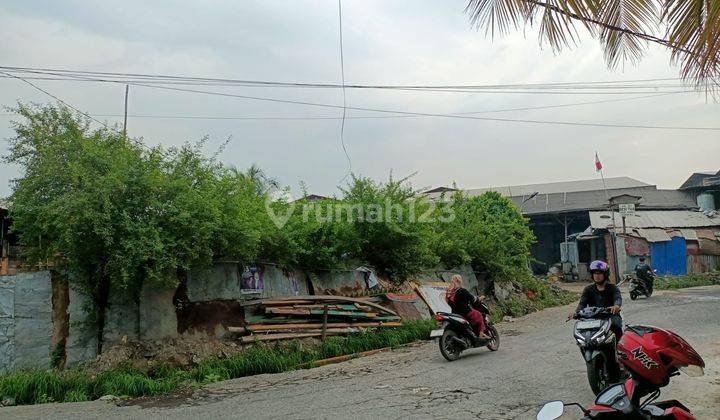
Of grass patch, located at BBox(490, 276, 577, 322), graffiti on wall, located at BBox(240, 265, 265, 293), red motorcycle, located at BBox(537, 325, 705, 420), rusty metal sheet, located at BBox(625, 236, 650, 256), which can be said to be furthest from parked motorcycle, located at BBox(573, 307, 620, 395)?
rusty metal sheet, located at BBox(625, 236, 650, 256)

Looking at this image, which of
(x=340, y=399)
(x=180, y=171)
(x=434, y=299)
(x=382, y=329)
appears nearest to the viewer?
(x=340, y=399)

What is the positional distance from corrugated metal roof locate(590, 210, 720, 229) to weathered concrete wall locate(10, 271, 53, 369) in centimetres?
2474

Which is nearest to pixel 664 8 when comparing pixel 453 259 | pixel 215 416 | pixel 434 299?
pixel 215 416

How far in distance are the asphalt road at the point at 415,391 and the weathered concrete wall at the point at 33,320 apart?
72.7 inches

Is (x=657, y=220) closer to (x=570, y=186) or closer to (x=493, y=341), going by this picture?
(x=570, y=186)

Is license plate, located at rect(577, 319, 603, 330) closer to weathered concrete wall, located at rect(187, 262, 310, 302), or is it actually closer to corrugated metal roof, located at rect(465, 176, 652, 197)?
weathered concrete wall, located at rect(187, 262, 310, 302)

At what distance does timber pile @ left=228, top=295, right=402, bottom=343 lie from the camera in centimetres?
1084

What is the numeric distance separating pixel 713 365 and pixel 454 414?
15.6ft

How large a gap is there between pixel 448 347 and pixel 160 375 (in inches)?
191

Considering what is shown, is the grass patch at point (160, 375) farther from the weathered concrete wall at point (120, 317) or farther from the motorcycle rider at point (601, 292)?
the motorcycle rider at point (601, 292)

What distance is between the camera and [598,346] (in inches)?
250

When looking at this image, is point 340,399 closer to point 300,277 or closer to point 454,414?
point 454,414

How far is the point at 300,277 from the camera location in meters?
13.0

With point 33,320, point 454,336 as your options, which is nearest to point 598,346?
point 454,336
